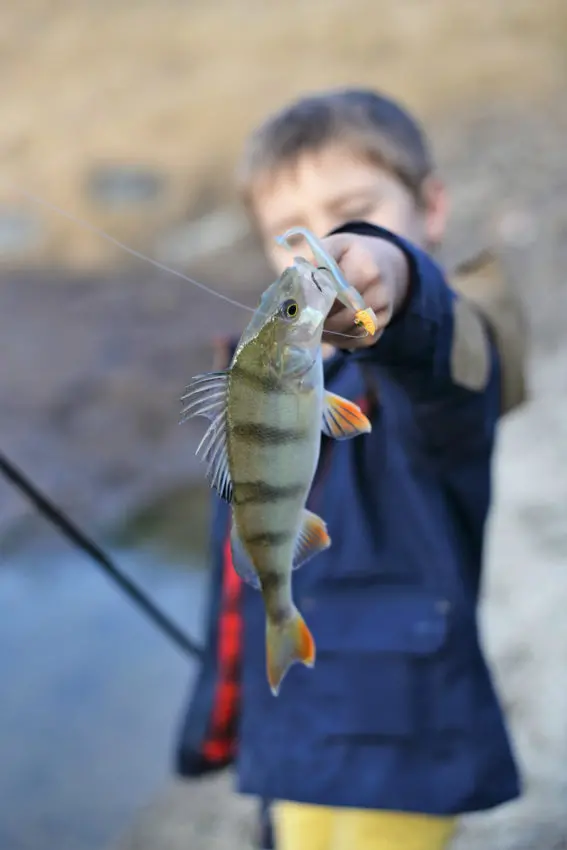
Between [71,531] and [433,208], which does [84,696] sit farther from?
[433,208]

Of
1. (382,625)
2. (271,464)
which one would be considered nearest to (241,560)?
(271,464)

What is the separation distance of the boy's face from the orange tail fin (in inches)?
28.5

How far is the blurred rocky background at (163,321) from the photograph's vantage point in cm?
293

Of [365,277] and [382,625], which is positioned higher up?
[365,277]

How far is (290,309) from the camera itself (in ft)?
2.68

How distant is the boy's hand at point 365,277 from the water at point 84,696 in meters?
2.32

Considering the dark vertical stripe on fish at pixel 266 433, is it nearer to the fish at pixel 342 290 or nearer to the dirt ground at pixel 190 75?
the fish at pixel 342 290

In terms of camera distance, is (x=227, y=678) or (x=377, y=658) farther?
(x=227, y=678)

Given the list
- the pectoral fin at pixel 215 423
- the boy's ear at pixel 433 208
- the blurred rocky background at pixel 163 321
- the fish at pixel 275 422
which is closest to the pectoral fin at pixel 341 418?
the fish at pixel 275 422

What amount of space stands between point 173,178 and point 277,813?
33.6 ft

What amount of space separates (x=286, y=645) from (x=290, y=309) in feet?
1.52

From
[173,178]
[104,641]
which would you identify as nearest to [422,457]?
[104,641]

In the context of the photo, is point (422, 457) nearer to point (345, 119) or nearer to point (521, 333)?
point (521, 333)

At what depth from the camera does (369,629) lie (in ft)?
5.09
